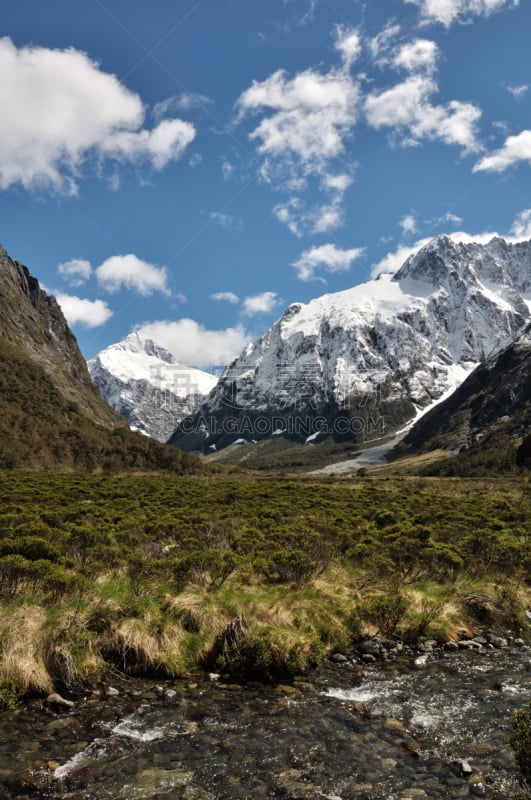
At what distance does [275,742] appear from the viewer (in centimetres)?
1025

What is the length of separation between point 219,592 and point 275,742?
285 inches

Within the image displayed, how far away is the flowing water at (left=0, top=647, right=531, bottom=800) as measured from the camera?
8.74 meters

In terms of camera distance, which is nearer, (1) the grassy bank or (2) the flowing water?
(2) the flowing water

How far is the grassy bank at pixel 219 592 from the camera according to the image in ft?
43.4

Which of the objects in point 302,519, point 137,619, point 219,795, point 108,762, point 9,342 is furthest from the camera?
point 9,342

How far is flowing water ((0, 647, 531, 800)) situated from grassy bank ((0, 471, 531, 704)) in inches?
42.6

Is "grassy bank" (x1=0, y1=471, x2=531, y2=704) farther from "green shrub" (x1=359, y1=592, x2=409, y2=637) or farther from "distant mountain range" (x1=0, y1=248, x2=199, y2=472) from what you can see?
"distant mountain range" (x1=0, y1=248, x2=199, y2=472)

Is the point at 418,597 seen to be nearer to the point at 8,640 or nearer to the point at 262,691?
the point at 262,691

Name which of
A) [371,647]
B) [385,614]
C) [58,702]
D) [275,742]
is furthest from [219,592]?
[275,742]

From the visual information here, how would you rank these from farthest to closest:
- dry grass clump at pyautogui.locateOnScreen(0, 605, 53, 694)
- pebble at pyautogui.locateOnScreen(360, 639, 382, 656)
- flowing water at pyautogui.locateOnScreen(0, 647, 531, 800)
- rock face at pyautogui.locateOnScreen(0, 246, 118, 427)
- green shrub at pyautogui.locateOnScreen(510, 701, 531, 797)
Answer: rock face at pyautogui.locateOnScreen(0, 246, 118, 427) → pebble at pyautogui.locateOnScreen(360, 639, 382, 656) → dry grass clump at pyautogui.locateOnScreen(0, 605, 53, 694) → flowing water at pyautogui.locateOnScreen(0, 647, 531, 800) → green shrub at pyautogui.locateOnScreen(510, 701, 531, 797)

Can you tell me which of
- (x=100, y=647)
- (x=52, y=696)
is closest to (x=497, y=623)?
(x=100, y=647)

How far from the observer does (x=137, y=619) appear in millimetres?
14250

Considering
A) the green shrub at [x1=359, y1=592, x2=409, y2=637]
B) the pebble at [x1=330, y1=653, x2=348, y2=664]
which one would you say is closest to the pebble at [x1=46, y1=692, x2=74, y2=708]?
the pebble at [x1=330, y1=653, x2=348, y2=664]

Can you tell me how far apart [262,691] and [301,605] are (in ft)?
14.6
